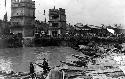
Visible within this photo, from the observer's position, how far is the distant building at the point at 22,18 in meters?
69.6

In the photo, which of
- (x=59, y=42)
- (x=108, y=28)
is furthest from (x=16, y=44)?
(x=108, y=28)

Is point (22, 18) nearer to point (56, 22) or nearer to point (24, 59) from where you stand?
point (56, 22)

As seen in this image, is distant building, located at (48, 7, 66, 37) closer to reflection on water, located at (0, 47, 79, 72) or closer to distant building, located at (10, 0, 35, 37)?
distant building, located at (10, 0, 35, 37)

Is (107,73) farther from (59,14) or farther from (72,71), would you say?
(59,14)

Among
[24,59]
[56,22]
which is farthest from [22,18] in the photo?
[24,59]

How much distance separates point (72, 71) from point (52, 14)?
208 feet

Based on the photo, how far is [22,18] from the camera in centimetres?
7044

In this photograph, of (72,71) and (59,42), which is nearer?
(72,71)

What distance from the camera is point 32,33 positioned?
71688 mm

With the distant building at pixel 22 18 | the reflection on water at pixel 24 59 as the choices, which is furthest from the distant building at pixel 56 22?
the reflection on water at pixel 24 59

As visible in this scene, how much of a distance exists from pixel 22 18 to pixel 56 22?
12218 millimetres

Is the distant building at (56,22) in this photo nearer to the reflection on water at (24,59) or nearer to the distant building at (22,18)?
the distant building at (22,18)

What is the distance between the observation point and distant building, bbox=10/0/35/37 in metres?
69.6

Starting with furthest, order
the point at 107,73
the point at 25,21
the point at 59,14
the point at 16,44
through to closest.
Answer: the point at 59,14
the point at 25,21
the point at 16,44
the point at 107,73
